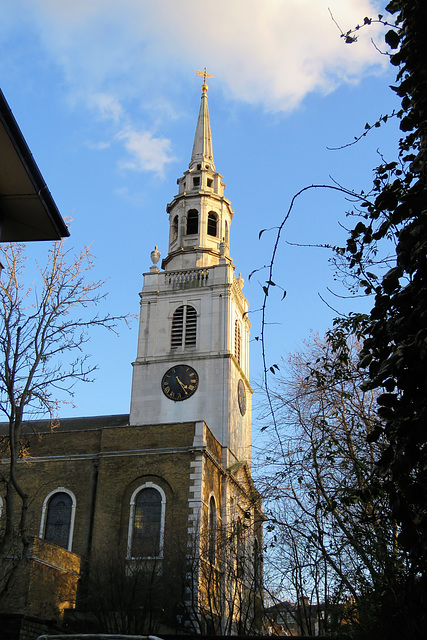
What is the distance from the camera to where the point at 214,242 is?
151ft

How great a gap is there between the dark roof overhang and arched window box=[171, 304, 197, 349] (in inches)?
1244

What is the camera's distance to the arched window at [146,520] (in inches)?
1116

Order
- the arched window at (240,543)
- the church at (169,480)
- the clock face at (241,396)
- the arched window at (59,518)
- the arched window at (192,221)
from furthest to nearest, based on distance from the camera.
→ the arched window at (192,221), the clock face at (241,396), the arched window at (59,518), the church at (169,480), the arched window at (240,543)

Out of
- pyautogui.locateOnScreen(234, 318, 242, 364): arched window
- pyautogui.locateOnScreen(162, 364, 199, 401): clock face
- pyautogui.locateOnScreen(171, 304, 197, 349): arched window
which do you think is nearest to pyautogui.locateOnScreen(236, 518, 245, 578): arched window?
pyautogui.locateOnScreen(162, 364, 199, 401): clock face

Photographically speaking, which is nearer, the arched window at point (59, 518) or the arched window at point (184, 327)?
the arched window at point (59, 518)

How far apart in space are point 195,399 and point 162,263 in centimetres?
1148

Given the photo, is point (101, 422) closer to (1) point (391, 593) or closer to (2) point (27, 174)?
(1) point (391, 593)

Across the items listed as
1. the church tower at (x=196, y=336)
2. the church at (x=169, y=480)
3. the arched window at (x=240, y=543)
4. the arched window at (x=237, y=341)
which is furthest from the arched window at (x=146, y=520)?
the arched window at (x=237, y=341)

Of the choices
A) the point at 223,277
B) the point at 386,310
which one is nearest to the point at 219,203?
the point at 223,277

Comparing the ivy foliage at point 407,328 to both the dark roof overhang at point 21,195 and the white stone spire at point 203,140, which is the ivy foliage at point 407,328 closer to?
the dark roof overhang at point 21,195

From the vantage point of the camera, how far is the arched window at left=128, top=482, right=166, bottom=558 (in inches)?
1116

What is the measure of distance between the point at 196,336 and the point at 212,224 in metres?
10.5

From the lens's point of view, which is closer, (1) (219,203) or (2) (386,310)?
(2) (386,310)

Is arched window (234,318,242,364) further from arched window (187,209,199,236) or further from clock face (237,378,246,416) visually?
arched window (187,209,199,236)
